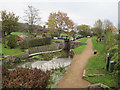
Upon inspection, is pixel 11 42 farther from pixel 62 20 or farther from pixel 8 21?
pixel 62 20

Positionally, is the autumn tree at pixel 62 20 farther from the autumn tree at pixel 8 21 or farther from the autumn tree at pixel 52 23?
the autumn tree at pixel 8 21

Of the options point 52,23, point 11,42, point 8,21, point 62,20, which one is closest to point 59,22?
point 62,20

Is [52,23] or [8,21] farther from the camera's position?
[52,23]

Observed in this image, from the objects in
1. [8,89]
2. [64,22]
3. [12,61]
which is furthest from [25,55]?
[64,22]

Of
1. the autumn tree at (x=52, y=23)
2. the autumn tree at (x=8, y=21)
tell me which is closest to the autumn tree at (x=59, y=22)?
the autumn tree at (x=52, y=23)

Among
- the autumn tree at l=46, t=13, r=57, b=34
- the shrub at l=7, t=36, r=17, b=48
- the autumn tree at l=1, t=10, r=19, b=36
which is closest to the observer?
the shrub at l=7, t=36, r=17, b=48

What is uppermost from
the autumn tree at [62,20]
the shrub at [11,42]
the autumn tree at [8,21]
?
the autumn tree at [62,20]

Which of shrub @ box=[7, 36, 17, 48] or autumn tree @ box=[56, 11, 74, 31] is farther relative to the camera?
autumn tree @ box=[56, 11, 74, 31]

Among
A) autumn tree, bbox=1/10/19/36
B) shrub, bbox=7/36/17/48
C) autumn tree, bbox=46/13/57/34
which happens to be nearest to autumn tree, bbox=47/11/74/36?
autumn tree, bbox=46/13/57/34

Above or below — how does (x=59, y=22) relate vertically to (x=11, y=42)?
above

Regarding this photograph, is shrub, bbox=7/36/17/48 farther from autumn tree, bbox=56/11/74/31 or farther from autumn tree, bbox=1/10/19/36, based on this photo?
autumn tree, bbox=56/11/74/31

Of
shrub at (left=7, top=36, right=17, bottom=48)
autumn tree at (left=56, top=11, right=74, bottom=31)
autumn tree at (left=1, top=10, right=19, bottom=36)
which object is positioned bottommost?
shrub at (left=7, top=36, right=17, bottom=48)

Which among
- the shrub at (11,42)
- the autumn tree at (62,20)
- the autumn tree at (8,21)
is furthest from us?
the autumn tree at (62,20)

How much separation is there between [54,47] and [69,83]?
1183 centimetres
